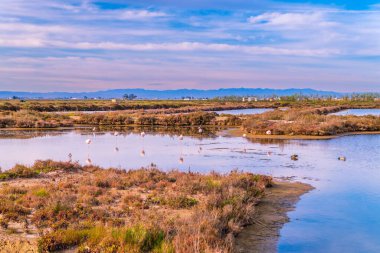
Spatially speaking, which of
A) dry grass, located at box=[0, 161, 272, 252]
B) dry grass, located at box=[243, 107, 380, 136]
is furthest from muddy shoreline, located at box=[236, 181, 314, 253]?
dry grass, located at box=[243, 107, 380, 136]

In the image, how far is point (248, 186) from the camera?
53.5 ft

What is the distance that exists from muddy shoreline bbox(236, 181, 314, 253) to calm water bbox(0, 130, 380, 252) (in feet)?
1.13

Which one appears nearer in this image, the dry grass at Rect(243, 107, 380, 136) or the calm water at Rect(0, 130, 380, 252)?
the calm water at Rect(0, 130, 380, 252)

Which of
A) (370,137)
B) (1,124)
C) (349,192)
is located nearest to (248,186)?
(349,192)

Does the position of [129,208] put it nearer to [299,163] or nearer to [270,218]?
[270,218]

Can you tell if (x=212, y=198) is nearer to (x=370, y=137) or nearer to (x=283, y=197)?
(x=283, y=197)

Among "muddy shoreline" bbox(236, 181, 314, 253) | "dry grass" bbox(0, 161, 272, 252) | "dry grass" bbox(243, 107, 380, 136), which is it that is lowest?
"muddy shoreline" bbox(236, 181, 314, 253)

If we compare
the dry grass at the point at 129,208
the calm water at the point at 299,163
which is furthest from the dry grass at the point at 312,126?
the dry grass at the point at 129,208

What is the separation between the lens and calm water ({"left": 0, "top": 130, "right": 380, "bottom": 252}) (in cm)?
1269

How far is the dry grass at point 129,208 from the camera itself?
379 inches

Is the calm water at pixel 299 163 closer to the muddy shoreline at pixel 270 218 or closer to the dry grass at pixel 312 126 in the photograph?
the muddy shoreline at pixel 270 218

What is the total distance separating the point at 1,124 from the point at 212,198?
1753 inches

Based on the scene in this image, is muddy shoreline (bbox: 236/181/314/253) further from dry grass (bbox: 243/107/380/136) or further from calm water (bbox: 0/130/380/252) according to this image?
dry grass (bbox: 243/107/380/136)

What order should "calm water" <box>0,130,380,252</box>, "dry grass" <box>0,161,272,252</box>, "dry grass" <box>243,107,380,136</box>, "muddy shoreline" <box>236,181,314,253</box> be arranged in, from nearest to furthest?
"dry grass" <box>0,161,272,252</box> → "muddy shoreline" <box>236,181,314,253</box> → "calm water" <box>0,130,380,252</box> → "dry grass" <box>243,107,380,136</box>
